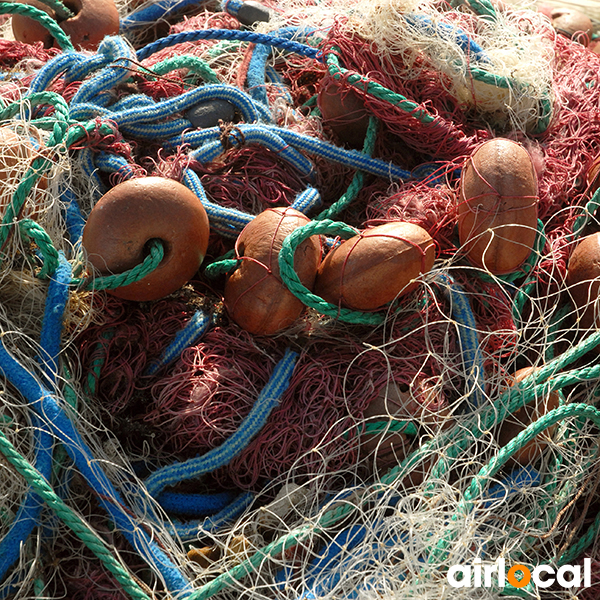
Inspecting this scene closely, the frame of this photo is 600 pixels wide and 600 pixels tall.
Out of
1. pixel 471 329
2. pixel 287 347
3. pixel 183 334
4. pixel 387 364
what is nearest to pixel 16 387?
pixel 183 334

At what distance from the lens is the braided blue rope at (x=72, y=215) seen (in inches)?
94.2

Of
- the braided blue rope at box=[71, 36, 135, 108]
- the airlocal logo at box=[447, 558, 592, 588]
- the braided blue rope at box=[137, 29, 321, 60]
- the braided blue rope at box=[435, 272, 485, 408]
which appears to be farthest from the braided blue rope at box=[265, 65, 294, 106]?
the airlocal logo at box=[447, 558, 592, 588]

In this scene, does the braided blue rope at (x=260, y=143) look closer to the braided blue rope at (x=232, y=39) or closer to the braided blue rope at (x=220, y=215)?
the braided blue rope at (x=220, y=215)

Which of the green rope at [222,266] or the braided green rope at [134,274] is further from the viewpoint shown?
the green rope at [222,266]

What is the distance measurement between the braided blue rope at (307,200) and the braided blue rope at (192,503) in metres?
1.12

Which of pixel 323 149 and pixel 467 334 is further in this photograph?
pixel 323 149

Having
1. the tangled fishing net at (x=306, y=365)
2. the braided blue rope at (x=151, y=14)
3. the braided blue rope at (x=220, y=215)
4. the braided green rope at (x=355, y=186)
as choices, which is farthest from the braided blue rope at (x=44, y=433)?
the braided blue rope at (x=151, y=14)

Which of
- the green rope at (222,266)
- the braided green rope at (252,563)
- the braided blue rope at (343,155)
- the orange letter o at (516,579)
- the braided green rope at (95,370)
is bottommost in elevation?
the orange letter o at (516,579)

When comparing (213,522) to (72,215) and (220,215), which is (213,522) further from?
(72,215)

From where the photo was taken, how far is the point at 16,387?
215 centimetres

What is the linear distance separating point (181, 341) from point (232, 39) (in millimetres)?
1452

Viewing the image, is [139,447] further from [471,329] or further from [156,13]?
[156,13]

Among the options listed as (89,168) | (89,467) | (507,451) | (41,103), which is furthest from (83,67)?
(507,451)

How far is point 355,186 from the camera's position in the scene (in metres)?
2.70
